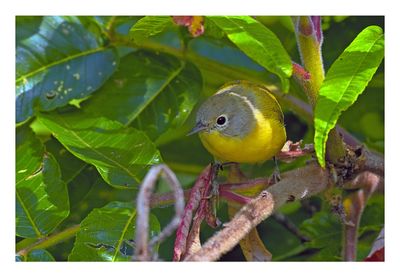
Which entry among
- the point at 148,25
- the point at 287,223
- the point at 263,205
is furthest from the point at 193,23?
the point at 287,223

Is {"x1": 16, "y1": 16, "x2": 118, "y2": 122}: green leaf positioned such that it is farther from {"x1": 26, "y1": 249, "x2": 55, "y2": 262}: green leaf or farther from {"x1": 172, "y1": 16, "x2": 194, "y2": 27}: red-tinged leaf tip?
{"x1": 172, "y1": 16, "x2": 194, "y2": 27}: red-tinged leaf tip

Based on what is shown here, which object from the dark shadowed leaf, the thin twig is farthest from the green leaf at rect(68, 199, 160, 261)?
the thin twig

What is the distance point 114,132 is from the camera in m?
1.27

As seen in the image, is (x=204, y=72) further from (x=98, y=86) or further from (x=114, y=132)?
(x=114, y=132)

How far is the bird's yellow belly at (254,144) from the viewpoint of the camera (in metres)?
1.32

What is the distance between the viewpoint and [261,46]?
88cm

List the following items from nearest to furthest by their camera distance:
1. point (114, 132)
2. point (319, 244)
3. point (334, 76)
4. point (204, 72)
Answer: point (334, 76)
point (114, 132)
point (319, 244)
point (204, 72)

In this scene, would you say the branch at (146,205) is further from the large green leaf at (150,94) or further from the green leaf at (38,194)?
the large green leaf at (150,94)

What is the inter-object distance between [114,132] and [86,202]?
263mm

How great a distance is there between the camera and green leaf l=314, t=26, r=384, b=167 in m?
0.86

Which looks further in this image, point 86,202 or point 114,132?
point 86,202

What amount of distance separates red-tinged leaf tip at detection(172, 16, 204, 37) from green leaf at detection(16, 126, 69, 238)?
0.37 meters

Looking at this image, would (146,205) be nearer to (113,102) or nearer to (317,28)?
(317,28)

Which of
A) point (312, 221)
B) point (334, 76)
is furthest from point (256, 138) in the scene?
point (334, 76)
